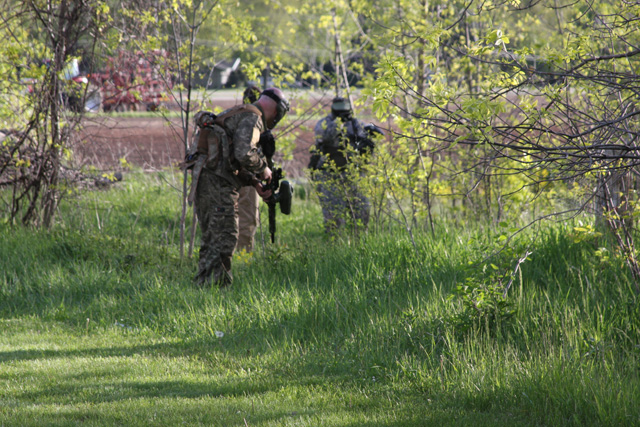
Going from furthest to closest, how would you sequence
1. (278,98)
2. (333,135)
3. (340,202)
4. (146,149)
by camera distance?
(146,149) → (333,135) → (340,202) → (278,98)

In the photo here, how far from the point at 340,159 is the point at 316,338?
403 cm

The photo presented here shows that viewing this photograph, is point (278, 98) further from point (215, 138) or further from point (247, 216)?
point (247, 216)

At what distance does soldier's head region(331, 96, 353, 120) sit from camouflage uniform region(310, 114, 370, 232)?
0.08 meters

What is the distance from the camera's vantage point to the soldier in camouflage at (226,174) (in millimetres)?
6027

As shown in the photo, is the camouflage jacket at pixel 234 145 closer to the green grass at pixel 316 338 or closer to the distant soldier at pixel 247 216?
the green grass at pixel 316 338

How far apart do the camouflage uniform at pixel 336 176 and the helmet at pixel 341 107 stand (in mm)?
88

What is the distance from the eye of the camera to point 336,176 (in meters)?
8.30

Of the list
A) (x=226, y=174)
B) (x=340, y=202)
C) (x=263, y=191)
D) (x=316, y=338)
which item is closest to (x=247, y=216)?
(x=340, y=202)

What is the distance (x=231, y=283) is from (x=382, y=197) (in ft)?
6.68

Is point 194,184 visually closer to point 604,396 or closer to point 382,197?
point 382,197

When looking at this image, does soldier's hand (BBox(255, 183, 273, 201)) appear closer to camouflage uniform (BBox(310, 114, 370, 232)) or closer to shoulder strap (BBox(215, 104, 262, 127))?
shoulder strap (BBox(215, 104, 262, 127))

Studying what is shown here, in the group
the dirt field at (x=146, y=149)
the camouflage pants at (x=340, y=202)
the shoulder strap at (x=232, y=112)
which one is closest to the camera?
the shoulder strap at (x=232, y=112)

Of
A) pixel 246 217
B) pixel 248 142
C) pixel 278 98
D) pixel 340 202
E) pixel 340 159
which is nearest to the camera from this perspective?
pixel 248 142

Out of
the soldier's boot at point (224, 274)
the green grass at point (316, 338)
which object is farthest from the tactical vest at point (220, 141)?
the green grass at point (316, 338)
